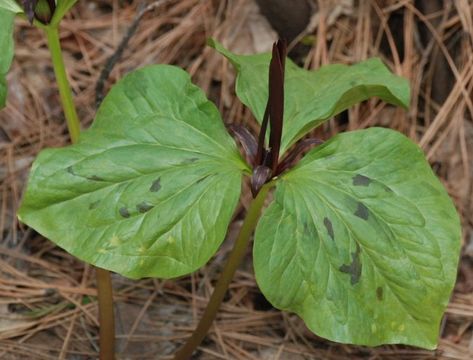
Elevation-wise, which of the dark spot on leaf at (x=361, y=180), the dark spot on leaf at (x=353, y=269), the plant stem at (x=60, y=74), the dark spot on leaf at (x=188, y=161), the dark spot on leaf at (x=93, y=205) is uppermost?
the plant stem at (x=60, y=74)

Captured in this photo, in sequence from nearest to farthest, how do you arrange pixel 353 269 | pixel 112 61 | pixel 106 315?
pixel 353 269, pixel 106 315, pixel 112 61

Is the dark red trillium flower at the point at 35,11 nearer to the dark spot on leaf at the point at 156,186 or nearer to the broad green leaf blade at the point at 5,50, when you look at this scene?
the broad green leaf blade at the point at 5,50

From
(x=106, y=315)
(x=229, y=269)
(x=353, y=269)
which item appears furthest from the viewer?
(x=106, y=315)

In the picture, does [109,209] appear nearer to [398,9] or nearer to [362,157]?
[362,157]

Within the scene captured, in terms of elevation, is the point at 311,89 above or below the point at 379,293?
above

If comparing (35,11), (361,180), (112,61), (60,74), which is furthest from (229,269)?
(112,61)

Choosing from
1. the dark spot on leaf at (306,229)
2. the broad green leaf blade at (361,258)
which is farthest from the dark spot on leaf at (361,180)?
the dark spot on leaf at (306,229)

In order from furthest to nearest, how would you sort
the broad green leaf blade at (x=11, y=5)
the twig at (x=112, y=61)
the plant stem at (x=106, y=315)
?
the twig at (x=112, y=61) → the plant stem at (x=106, y=315) → the broad green leaf blade at (x=11, y=5)

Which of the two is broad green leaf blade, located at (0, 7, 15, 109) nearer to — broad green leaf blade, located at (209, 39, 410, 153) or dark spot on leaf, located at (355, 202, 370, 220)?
broad green leaf blade, located at (209, 39, 410, 153)

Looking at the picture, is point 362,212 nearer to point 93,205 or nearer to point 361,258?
point 361,258
